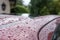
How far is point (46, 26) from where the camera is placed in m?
0.34

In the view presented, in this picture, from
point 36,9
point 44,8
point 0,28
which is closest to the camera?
point 0,28

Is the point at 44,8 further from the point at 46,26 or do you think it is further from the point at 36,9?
the point at 46,26

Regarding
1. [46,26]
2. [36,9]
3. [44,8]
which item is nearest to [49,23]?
[46,26]

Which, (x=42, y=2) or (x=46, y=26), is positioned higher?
(x=46, y=26)

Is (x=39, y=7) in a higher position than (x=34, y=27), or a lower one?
lower

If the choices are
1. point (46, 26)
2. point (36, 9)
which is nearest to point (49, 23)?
point (46, 26)

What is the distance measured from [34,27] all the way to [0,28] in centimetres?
7

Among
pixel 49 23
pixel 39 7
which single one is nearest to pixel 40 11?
pixel 39 7

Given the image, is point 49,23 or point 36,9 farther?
point 36,9

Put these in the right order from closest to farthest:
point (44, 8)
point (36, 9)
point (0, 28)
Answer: point (0, 28) → point (36, 9) → point (44, 8)

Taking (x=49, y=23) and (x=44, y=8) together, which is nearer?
(x=49, y=23)

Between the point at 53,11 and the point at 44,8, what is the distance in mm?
389

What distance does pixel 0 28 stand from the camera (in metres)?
0.29

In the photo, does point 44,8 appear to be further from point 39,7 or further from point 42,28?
point 42,28
